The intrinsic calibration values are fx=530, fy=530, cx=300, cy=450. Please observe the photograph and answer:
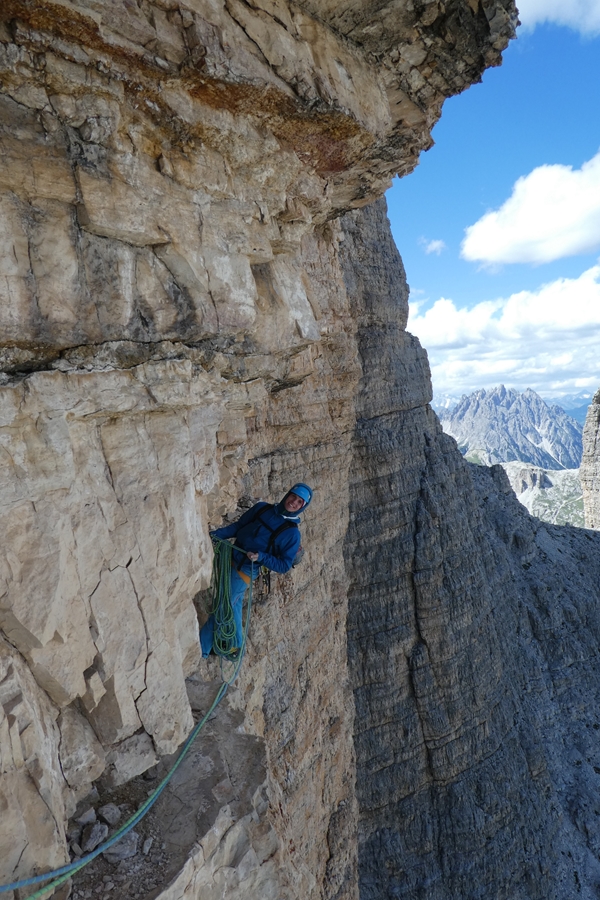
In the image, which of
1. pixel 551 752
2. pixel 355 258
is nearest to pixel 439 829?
pixel 551 752

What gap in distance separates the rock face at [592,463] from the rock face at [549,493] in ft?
236

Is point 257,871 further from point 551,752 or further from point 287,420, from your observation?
point 551,752

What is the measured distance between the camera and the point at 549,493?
12319 centimetres

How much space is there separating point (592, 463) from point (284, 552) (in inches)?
1659

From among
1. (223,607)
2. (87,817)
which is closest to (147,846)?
(87,817)

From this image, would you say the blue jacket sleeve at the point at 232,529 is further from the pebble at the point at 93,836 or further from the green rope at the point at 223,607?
the pebble at the point at 93,836

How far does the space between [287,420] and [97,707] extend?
703cm

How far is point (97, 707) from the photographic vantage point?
424 centimetres

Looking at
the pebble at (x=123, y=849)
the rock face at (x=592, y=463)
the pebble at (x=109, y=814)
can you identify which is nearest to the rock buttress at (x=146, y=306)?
the pebble at (x=109, y=814)

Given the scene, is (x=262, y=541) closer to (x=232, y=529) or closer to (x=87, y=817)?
(x=232, y=529)

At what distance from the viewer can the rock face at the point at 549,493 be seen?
114438 mm

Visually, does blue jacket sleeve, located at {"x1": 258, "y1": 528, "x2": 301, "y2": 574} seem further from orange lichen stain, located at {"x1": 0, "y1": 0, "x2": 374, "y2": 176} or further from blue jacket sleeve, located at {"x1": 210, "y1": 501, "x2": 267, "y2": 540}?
orange lichen stain, located at {"x1": 0, "y1": 0, "x2": 374, "y2": 176}

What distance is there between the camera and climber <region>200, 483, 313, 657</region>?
6.28 meters

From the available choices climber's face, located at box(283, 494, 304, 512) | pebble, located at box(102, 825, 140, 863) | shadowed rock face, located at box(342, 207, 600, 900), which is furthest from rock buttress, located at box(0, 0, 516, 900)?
shadowed rock face, located at box(342, 207, 600, 900)
